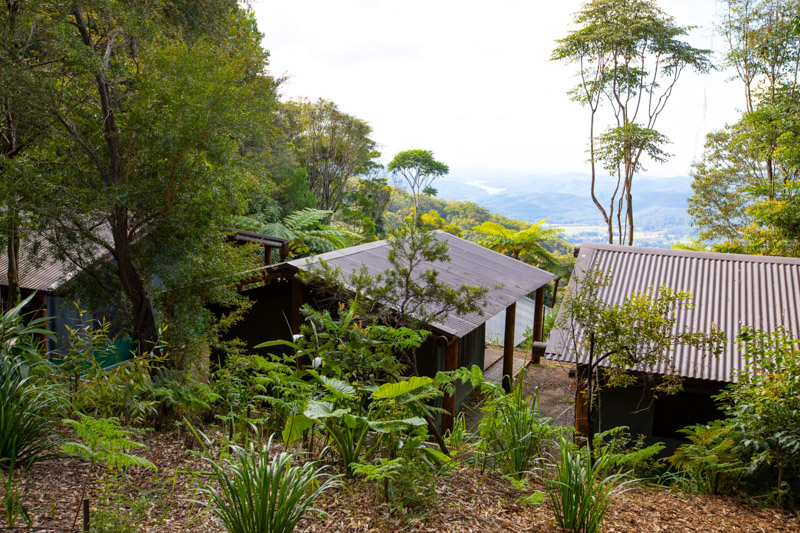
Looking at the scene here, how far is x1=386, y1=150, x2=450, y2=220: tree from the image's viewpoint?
4003 cm

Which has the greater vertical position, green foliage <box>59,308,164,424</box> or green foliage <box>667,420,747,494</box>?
green foliage <box>59,308,164,424</box>

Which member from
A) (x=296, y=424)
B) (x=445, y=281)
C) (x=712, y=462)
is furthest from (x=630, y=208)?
(x=296, y=424)

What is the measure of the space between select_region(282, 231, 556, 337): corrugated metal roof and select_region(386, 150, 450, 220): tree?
88.0 ft

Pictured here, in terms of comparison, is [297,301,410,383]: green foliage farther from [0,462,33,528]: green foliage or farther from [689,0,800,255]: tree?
[689,0,800,255]: tree

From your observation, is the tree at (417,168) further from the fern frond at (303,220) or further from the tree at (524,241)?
the fern frond at (303,220)

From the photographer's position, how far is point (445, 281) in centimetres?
731

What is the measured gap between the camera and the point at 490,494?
12.1ft

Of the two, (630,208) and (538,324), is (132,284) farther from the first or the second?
(630,208)

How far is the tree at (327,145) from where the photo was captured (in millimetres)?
28516

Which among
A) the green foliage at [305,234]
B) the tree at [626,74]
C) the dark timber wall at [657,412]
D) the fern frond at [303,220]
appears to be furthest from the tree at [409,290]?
the tree at [626,74]

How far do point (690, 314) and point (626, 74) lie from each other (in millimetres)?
21173

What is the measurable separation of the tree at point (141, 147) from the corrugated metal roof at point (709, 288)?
488 centimetres

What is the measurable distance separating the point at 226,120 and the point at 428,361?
497 centimetres

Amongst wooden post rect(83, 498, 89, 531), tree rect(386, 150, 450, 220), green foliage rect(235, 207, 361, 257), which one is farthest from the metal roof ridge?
tree rect(386, 150, 450, 220)
